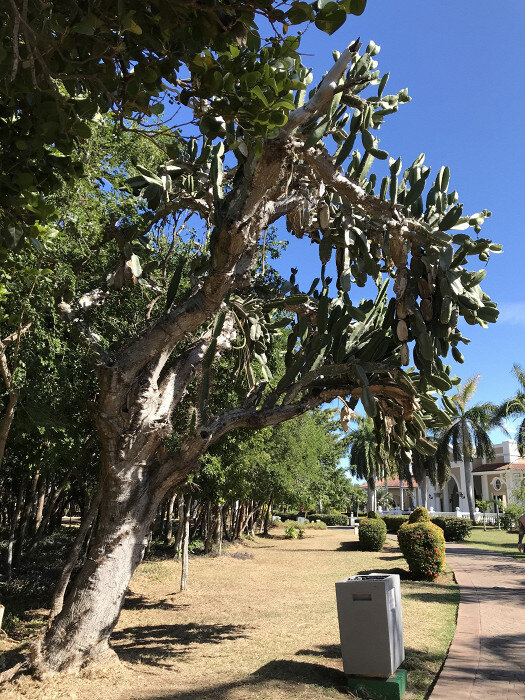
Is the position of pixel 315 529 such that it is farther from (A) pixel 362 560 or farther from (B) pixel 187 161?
(B) pixel 187 161

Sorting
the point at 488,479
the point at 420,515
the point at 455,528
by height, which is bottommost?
the point at 455,528

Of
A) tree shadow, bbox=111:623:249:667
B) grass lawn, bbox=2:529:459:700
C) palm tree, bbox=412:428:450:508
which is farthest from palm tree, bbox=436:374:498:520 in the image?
tree shadow, bbox=111:623:249:667

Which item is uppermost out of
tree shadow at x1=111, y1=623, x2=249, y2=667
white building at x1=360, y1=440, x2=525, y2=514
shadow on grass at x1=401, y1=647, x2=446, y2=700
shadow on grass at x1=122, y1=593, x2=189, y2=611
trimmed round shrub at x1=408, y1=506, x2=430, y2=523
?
white building at x1=360, y1=440, x2=525, y2=514

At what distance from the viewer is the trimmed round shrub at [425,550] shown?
15.2 meters

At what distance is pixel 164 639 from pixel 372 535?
55.8 feet

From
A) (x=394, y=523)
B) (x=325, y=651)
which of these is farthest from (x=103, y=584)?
(x=394, y=523)

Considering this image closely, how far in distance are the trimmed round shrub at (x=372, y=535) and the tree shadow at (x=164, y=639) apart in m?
15.6

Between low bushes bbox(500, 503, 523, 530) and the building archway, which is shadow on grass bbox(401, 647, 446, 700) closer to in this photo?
low bushes bbox(500, 503, 523, 530)

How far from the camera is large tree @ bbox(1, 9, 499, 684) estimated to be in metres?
Result: 5.56

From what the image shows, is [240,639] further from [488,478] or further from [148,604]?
[488,478]

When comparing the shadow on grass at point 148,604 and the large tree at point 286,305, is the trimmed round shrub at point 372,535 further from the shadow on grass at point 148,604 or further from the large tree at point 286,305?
the large tree at point 286,305

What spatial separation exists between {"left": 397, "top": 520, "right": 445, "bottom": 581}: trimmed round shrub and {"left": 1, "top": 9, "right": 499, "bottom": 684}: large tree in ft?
25.7

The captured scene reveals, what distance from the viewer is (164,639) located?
31.5 feet

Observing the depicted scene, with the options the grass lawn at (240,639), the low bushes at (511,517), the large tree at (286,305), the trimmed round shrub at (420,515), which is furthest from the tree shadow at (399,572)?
the low bushes at (511,517)
